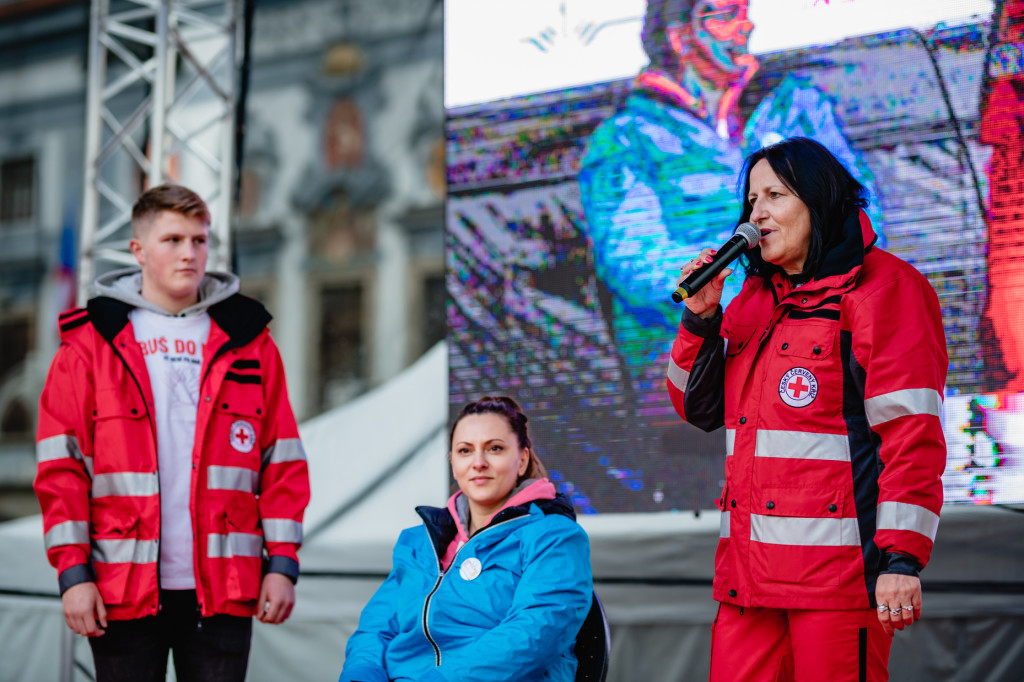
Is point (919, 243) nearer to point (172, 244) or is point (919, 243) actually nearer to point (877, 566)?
point (877, 566)

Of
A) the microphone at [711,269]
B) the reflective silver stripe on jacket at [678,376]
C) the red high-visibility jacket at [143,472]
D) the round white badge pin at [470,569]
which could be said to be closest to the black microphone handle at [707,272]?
the microphone at [711,269]

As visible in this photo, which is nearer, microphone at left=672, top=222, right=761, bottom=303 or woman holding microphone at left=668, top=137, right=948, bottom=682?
woman holding microphone at left=668, top=137, right=948, bottom=682

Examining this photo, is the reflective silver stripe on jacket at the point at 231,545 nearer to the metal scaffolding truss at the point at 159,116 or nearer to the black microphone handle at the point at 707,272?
the black microphone handle at the point at 707,272

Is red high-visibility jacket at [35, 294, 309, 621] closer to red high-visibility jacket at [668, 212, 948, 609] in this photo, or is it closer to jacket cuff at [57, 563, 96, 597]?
jacket cuff at [57, 563, 96, 597]

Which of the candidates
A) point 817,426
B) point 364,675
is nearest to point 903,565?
point 817,426

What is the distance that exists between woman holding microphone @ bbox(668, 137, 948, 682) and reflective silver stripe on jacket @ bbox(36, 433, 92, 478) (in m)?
1.31

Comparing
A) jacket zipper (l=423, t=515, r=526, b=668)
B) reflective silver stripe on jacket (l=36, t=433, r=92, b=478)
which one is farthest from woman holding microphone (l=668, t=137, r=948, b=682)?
reflective silver stripe on jacket (l=36, t=433, r=92, b=478)

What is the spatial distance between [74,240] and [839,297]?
500cm

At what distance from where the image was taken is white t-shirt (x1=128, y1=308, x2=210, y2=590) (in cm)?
218

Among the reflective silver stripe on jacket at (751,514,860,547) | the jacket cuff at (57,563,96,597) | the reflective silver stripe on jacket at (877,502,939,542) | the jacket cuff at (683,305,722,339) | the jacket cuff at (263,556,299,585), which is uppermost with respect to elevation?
the jacket cuff at (683,305,722,339)

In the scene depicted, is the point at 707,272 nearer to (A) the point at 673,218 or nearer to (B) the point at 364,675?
(B) the point at 364,675

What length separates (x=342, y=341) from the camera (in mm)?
4758

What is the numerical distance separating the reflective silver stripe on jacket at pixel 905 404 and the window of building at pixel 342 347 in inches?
125

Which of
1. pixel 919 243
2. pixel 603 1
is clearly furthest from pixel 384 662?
pixel 603 1
